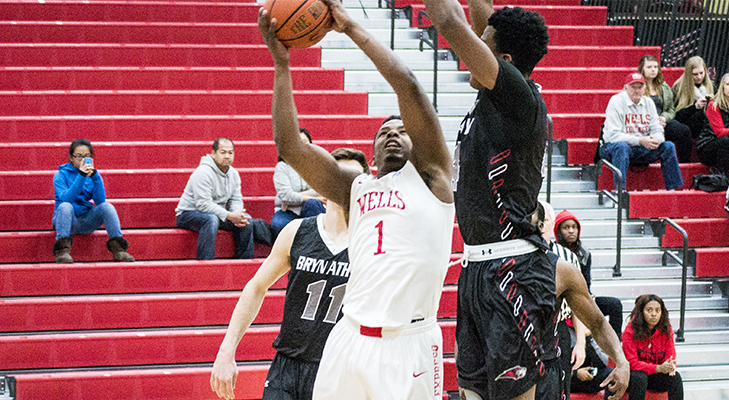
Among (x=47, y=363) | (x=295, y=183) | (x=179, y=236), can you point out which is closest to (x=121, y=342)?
(x=47, y=363)

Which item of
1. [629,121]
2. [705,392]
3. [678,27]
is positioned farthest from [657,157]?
[678,27]

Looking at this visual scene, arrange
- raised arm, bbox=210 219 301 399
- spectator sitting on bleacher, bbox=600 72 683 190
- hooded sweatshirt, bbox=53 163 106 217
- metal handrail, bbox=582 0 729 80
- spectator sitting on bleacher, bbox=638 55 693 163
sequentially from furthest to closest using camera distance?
1. metal handrail, bbox=582 0 729 80
2. spectator sitting on bleacher, bbox=638 55 693 163
3. spectator sitting on bleacher, bbox=600 72 683 190
4. hooded sweatshirt, bbox=53 163 106 217
5. raised arm, bbox=210 219 301 399

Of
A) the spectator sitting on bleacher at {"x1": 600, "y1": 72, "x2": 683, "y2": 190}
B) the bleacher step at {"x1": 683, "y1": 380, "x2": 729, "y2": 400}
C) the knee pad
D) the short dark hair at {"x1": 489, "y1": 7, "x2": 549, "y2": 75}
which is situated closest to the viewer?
the short dark hair at {"x1": 489, "y1": 7, "x2": 549, "y2": 75}

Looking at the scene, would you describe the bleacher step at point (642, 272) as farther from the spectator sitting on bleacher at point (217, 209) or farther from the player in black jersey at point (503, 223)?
the player in black jersey at point (503, 223)

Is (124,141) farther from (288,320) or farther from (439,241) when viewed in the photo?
(439,241)

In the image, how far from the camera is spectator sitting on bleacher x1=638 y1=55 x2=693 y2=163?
313 inches

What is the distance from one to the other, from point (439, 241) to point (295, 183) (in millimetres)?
4123

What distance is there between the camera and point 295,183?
661 centimetres

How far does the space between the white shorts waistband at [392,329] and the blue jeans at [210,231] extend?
3.91 metres

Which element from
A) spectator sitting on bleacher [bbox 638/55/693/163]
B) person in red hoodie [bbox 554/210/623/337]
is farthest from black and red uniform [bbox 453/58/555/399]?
spectator sitting on bleacher [bbox 638/55/693/163]

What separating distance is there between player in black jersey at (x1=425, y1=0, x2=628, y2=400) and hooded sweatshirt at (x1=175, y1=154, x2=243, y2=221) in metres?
3.81

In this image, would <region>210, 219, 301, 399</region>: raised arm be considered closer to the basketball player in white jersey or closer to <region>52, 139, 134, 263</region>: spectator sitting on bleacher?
the basketball player in white jersey

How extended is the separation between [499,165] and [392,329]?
2.34ft

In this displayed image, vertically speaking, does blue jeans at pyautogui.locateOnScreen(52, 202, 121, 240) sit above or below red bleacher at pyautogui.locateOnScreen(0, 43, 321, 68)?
below
